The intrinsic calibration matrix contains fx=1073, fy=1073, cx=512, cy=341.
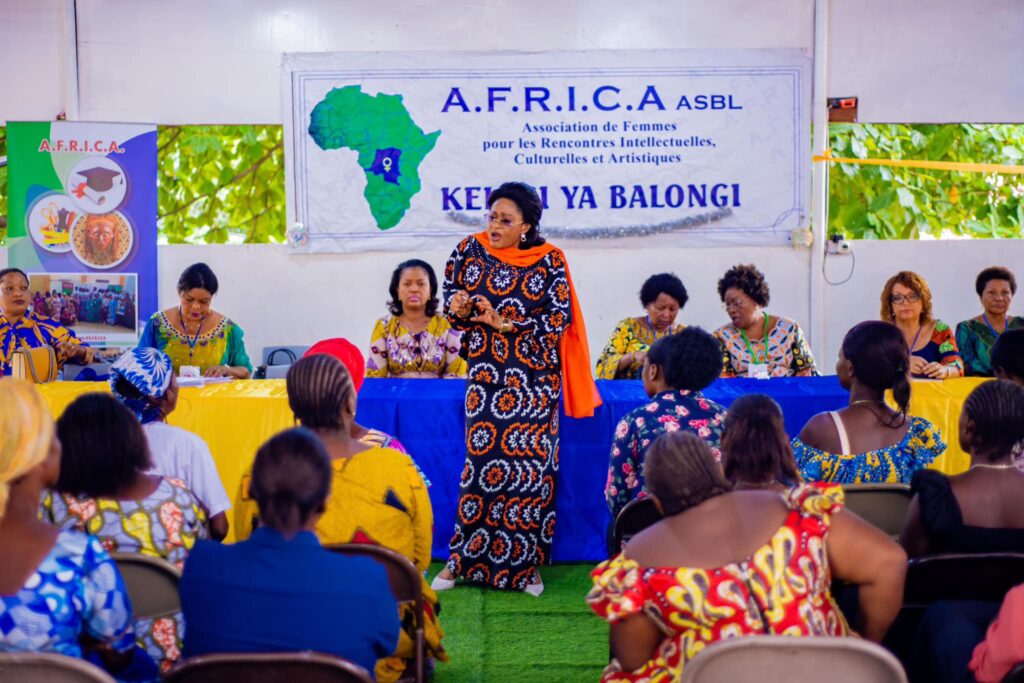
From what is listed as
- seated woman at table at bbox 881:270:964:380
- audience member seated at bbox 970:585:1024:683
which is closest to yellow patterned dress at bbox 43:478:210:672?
audience member seated at bbox 970:585:1024:683

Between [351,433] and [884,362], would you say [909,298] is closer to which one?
[884,362]

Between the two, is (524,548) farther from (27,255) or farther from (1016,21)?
(1016,21)

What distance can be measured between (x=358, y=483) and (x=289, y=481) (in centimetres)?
71

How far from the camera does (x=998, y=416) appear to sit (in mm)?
2770

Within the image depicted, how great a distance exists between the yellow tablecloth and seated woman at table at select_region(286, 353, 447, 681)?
5.40 ft

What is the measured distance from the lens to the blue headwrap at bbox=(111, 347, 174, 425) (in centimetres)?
320

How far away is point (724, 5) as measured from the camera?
6.95 m

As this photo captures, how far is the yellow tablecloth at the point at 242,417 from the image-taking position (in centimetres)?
455

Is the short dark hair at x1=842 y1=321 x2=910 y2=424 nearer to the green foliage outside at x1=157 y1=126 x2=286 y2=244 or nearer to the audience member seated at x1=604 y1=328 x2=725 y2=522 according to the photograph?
the audience member seated at x1=604 y1=328 x2=725 y2=522

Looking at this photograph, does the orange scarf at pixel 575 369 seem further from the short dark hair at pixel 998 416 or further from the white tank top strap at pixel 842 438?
the short dark hair at pixel 998 416

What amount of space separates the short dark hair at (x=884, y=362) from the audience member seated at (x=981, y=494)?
0.59 m

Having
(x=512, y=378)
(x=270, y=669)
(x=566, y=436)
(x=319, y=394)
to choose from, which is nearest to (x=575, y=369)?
(x=512, y=378)

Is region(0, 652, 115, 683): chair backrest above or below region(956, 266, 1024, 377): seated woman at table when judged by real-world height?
below

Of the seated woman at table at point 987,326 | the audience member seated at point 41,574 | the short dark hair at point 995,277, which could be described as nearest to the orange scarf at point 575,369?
the audience member seated at point 41,574
